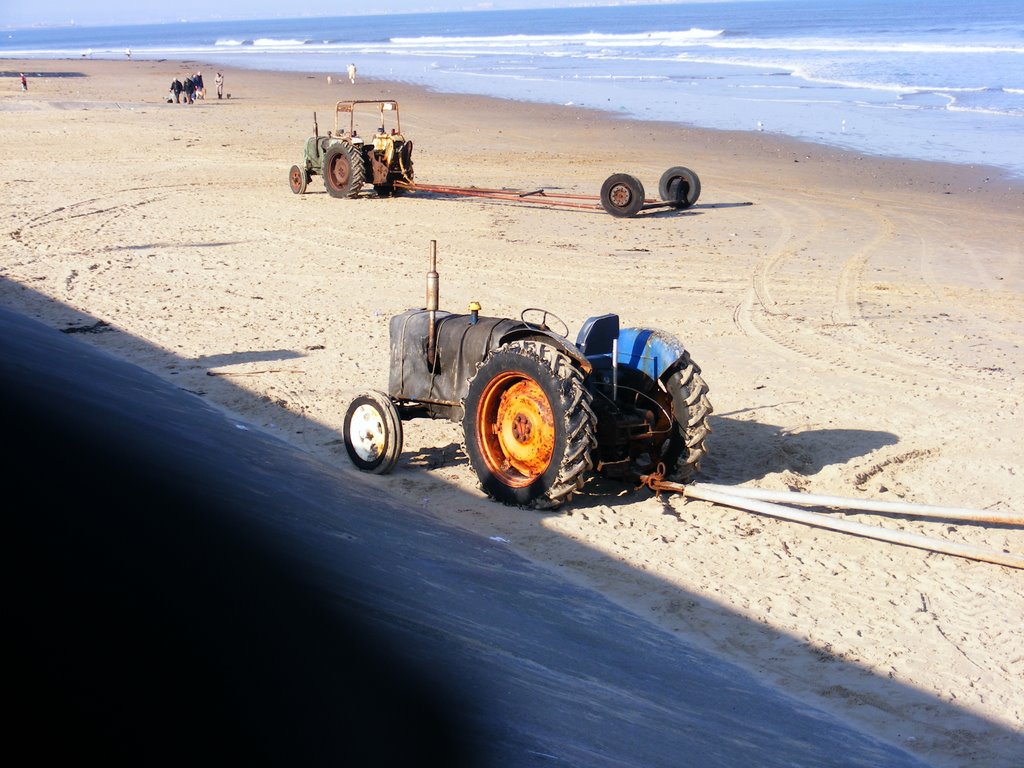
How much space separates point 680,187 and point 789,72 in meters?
35.2

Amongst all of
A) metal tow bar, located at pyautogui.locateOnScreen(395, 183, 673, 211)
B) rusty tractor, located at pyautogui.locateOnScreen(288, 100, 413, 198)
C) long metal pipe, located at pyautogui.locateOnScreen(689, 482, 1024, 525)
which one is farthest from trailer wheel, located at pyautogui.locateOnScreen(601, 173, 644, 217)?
long metal pipe, located at pyautogui.locateOnScreen(689, 482, 1024, 525)

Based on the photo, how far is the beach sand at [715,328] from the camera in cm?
552

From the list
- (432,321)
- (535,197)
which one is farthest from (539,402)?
(535,197)

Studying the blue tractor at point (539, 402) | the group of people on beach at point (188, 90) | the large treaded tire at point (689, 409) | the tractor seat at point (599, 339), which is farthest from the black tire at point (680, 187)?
the group of people on beach at point (188, 90)

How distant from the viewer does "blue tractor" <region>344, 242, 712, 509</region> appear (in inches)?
257

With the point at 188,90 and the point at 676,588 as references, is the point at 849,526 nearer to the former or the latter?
the point at 676,588

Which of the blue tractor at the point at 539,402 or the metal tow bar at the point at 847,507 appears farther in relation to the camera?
the blue tractor at the point at 539,402

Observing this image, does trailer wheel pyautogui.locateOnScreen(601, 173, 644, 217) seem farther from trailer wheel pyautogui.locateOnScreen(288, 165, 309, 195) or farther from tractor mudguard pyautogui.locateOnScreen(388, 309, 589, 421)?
tractor mudguard pyautogui.locateOnScreen(388, 309, 589, 421)

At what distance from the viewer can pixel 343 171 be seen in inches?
771

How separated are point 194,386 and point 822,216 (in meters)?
12.1

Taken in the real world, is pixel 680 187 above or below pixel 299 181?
above

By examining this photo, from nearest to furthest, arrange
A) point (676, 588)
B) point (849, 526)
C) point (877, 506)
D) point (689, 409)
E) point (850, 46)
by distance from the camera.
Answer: point (676, 588) → point (849, 526) → point (877, 506) → point (689, 409) → point (850, 46)

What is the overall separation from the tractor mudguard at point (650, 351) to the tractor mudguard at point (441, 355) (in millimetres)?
724

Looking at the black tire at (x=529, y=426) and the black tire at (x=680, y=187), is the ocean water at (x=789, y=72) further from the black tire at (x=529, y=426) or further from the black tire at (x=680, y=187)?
the black tire at (x=529, y=426)
